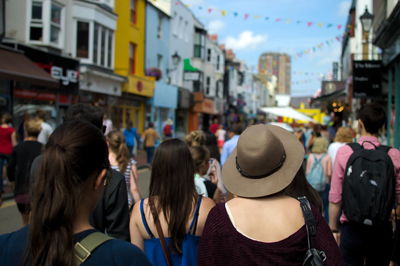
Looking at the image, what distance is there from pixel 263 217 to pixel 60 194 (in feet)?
3.46

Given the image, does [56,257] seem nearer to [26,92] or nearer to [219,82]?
[26,92]

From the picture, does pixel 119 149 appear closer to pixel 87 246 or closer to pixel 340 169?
pixel 340 169

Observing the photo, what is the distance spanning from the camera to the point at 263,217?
2203mm

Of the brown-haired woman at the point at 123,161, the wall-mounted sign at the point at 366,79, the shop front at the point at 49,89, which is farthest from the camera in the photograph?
the shop front at the point at 49,89

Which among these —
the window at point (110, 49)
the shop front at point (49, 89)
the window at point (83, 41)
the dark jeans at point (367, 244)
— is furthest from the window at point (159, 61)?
the dark jeans at point (367, 244)

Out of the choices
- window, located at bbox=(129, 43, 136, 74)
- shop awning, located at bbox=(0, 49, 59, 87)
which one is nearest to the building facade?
window, located at bbox=(129, 43, 136, 74)

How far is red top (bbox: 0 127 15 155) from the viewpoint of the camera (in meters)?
9.58

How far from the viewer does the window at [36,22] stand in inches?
651

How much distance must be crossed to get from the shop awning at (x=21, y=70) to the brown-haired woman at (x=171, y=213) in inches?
430

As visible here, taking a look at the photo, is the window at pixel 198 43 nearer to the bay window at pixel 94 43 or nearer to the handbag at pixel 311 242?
the bay window at pixel 94 43

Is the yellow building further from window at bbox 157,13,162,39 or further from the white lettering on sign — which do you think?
the white lettering on sign

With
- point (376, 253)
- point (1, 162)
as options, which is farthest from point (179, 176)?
point (1, 162)

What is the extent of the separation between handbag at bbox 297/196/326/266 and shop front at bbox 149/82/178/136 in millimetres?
24692

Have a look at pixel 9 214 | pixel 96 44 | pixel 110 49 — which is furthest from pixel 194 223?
pixel 110 49
